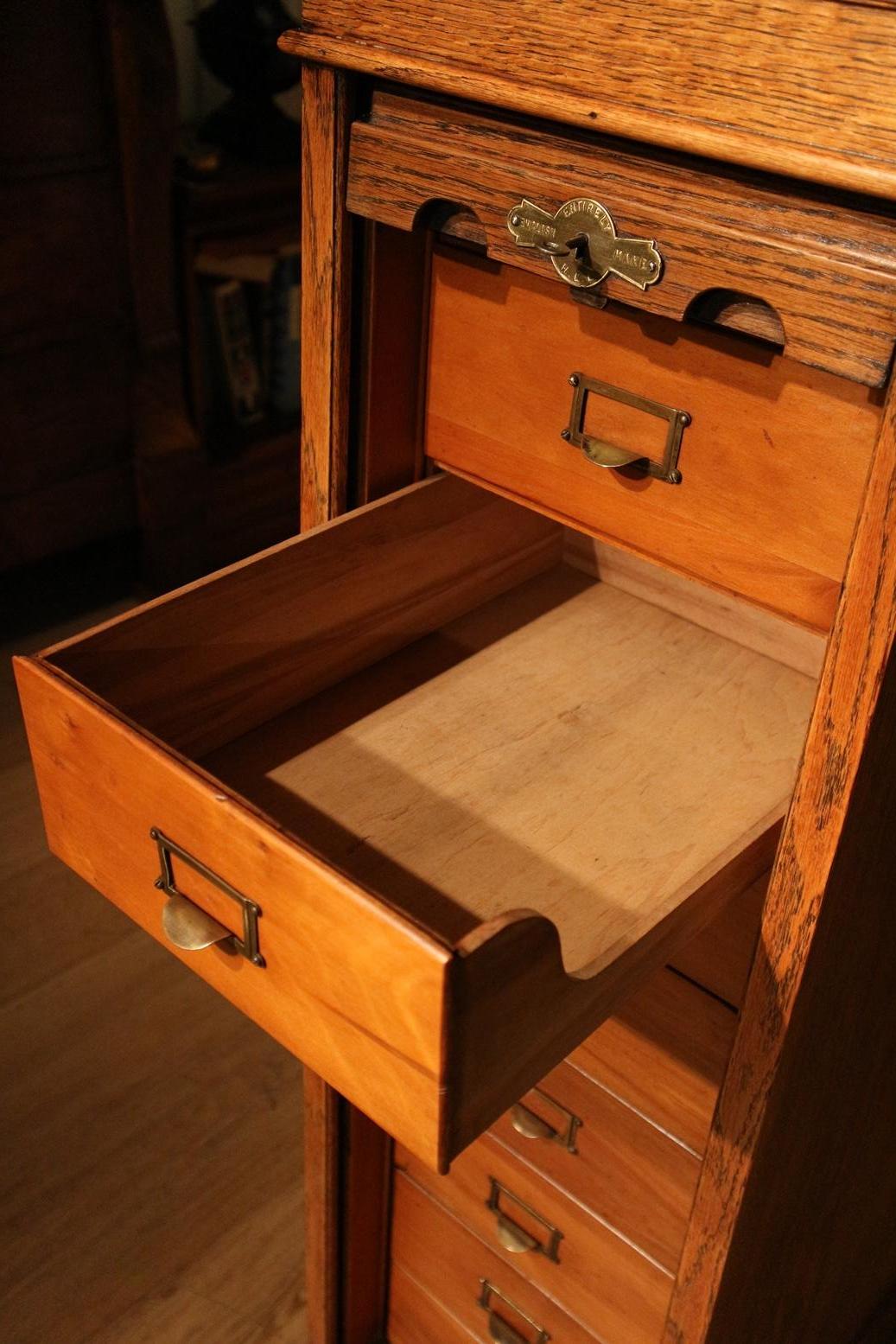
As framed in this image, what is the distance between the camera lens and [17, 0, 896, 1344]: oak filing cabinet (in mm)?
608

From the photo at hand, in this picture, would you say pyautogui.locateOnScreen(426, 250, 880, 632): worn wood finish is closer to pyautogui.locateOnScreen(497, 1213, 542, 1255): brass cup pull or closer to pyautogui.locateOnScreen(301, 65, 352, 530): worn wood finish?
pyautogui.locateOnScreen(301, 65, 352, 530): worn wood finish

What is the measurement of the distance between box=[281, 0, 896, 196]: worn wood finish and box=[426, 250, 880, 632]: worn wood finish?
4.8 inches

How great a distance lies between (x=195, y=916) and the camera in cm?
70

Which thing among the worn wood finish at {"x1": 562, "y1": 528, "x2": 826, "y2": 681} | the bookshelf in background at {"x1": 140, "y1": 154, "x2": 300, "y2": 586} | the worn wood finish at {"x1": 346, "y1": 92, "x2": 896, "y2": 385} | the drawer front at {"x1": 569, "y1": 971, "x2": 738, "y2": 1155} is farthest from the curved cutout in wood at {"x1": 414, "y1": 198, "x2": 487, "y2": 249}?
the bookshelf in background at {"x1": 140, "y1": 154, "x2": 300, "y2": 586}

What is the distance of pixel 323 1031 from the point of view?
2.17ft

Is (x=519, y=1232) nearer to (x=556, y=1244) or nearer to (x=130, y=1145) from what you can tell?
(x=556, y=1244)

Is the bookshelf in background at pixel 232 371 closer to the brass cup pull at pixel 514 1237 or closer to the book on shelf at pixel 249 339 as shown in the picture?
the book on shelf at pixel 249 339

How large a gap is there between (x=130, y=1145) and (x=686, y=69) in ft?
4.16

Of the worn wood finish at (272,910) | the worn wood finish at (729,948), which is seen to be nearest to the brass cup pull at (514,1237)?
the worn wood finish at (729,948)

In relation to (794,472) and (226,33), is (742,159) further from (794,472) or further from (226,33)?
(226,33)

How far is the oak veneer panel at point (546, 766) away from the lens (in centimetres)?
78

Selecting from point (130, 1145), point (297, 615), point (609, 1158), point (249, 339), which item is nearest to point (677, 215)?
point (297, 615)

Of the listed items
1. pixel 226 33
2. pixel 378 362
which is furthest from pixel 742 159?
pixel 226 33

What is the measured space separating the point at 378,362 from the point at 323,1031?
0.44 metres
